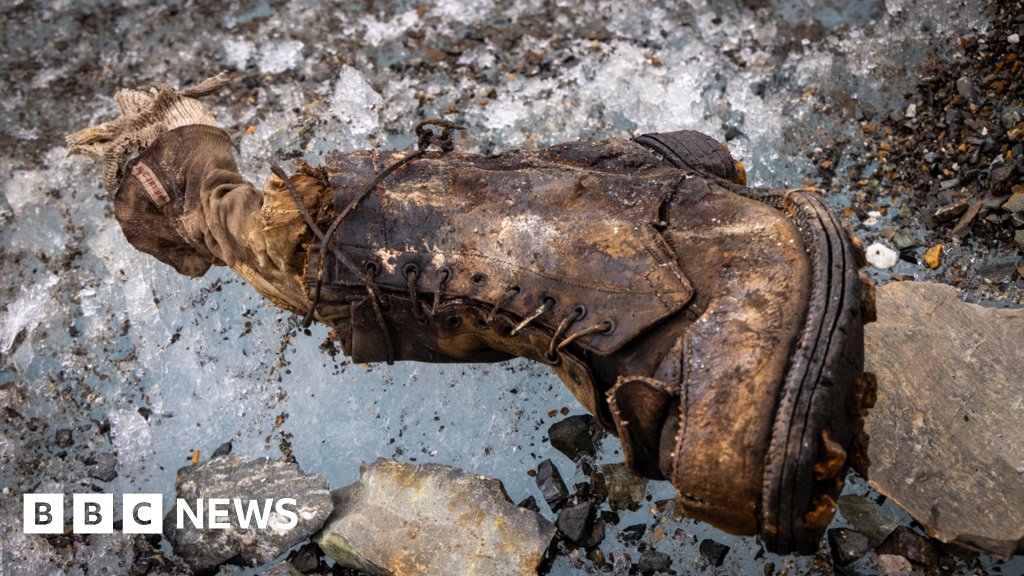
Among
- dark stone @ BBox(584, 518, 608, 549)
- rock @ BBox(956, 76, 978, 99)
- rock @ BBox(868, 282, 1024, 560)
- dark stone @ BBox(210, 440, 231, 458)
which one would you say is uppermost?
rock @ BBox(956, 76, 978, 99)

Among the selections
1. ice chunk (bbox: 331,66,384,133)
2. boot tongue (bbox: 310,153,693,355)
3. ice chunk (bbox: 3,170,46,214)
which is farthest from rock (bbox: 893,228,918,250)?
ice chunk (bbox: 3,170,46,214)

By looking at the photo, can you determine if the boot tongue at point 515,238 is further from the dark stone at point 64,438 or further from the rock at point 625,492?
the dark stone at point 64,438

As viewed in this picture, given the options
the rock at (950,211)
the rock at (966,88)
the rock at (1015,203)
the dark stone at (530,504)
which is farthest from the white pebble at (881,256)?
the dark stone at (530,504)

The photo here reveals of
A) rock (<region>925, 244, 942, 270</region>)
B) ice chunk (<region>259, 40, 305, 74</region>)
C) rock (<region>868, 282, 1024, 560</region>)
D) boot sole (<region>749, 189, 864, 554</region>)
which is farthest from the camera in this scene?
ice chunk (<region>259, 40, 305, 74</region>)

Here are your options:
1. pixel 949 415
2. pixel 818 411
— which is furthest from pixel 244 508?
pixel 949 415

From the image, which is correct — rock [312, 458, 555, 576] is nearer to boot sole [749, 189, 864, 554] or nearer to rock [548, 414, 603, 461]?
rock [548, 414, 603, 461]

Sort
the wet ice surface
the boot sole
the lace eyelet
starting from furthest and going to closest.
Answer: the wet ice surface < the lace eyelet < the boot sole

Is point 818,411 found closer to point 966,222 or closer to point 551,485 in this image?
point 551,485
